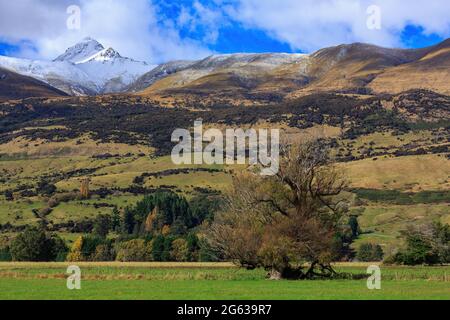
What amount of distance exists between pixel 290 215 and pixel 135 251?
60.1 metres

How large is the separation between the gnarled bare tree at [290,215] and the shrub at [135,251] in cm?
5293

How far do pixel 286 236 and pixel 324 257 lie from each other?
11.5ft

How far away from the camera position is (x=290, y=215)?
54.0m

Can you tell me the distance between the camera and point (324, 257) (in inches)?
2037

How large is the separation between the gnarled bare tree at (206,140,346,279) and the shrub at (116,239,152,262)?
5293 cm

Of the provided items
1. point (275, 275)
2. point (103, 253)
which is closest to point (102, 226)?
point (103, 253)

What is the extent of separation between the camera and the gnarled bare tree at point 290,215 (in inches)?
2046

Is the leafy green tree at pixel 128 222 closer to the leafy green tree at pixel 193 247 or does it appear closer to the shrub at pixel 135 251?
the shrub at pixel 135 251

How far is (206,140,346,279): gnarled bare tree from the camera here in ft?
171

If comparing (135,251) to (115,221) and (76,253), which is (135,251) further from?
(115,221)

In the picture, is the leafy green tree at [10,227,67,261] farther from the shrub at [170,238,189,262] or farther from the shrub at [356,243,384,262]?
the shrub at [356,243,384,262]

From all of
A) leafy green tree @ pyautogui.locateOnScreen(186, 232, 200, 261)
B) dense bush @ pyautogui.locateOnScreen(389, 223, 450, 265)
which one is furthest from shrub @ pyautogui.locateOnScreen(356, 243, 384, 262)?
leafy green tree @ pyautogui.locateOnScreen(186, 232, 200, 261)
